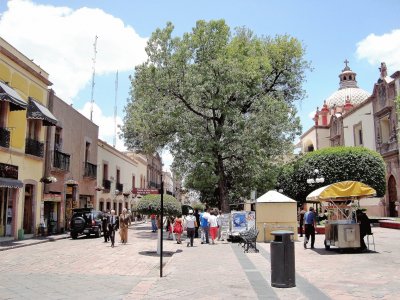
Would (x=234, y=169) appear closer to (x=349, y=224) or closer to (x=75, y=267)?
(x=349, y=224)

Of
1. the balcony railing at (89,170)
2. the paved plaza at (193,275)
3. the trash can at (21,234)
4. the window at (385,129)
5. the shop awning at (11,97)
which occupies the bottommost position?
the paved plaza at (193,275)

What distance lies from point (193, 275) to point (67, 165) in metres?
18.0

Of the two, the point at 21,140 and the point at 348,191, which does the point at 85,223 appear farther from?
the point at 348,191

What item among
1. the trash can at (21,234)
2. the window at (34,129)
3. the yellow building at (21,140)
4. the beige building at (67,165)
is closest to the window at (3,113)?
the yellow building at (21,140)

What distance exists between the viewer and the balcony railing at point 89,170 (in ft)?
95.5

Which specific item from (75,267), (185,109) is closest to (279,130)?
(185,109)

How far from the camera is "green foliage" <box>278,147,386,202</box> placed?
30688 mm

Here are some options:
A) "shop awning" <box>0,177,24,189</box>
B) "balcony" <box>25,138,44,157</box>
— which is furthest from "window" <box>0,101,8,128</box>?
"shop awning" <box>0,177,24,189</box>

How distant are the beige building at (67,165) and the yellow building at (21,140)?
109 centimetres

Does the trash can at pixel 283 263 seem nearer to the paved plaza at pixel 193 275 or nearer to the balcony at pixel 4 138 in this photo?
the paved plaza at pixel 193 275

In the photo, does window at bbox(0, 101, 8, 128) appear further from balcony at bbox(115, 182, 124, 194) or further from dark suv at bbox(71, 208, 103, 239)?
balcony at bbox(115, 182, 124, 194)

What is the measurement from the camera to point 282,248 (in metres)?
8.22

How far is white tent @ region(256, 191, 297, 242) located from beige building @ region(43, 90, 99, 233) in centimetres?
1211

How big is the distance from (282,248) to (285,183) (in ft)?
81.2
